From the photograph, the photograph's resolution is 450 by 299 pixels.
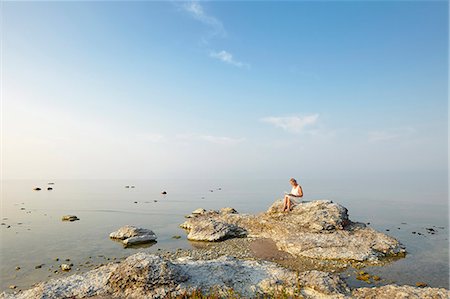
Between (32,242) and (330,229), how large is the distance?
27998mm

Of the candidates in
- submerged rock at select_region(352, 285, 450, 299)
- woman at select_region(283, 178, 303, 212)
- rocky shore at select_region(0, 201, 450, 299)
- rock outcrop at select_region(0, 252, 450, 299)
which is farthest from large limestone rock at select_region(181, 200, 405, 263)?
rock outcrop at select_region(0, 252, 450, 299)

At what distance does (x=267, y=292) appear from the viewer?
13.4 metres

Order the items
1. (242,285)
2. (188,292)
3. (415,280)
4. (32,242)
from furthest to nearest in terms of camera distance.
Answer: (32,242)
(415,280)
(242,285)
(188,292)

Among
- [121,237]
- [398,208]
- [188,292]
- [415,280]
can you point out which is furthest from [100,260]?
[398,208]

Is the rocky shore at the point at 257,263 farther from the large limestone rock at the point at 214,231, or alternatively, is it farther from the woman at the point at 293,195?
the woman at the point at 293,195

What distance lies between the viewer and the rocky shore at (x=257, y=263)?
1328cm

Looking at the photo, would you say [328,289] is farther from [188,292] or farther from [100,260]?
[100,260]

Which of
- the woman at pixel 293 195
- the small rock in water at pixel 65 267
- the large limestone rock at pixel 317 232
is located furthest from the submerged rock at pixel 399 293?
the small rock in water at pixel 65 267

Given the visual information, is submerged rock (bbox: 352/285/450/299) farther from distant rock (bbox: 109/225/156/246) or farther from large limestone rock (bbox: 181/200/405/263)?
distant rock (bbox: 109/225/156/246)

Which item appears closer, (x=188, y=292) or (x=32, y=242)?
(x=188, y=292)

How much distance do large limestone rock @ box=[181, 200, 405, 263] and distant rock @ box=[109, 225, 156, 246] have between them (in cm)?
461

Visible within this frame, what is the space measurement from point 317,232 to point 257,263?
9000 mm

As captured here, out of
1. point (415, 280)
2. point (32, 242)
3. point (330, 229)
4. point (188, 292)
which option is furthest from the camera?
point (32, 242)

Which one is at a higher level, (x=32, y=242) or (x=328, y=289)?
(x=328, y=289)
